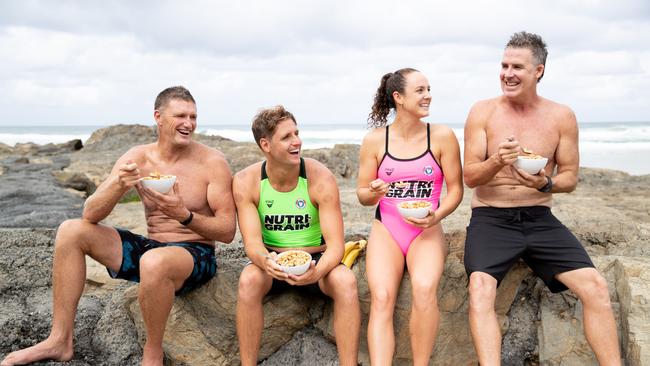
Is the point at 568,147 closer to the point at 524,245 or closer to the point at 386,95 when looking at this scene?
the point at 524,245

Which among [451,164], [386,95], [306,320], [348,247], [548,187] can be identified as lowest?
[306,320]

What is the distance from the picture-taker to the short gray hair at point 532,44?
13.1ft

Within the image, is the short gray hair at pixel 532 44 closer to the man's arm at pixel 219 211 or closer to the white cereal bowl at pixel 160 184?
the man's arm at pixel 219 211

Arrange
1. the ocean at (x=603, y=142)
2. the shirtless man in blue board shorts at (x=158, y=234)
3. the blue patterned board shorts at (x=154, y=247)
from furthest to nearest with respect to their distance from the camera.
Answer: the ocean at (x=603, y=142)
the blue patterned board shorts at (x=154, y=247)
the shirtless man in blue board shorts at (x=158, y=234)

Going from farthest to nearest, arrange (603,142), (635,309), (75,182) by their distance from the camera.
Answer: (603,142)
(75,182)
(635,309)

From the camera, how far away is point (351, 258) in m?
4.05

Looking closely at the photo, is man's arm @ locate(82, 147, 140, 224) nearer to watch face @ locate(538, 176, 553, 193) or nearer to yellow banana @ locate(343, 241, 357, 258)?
yellow banana @ locate(343, 241, 357, 258)

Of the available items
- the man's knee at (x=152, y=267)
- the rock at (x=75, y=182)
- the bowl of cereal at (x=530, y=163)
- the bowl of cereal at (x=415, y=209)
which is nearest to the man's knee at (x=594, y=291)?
the bowl of cereal at (x=530, y=163)

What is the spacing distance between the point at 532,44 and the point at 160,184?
7.88 feet

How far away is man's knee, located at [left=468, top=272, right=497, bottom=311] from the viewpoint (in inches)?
138

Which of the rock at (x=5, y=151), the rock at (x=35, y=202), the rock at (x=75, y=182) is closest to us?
the rock at (x=35, y=202)

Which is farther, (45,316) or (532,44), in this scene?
(45,316)

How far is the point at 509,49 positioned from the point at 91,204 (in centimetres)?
268

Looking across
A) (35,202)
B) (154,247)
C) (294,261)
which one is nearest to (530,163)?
(294,261)
